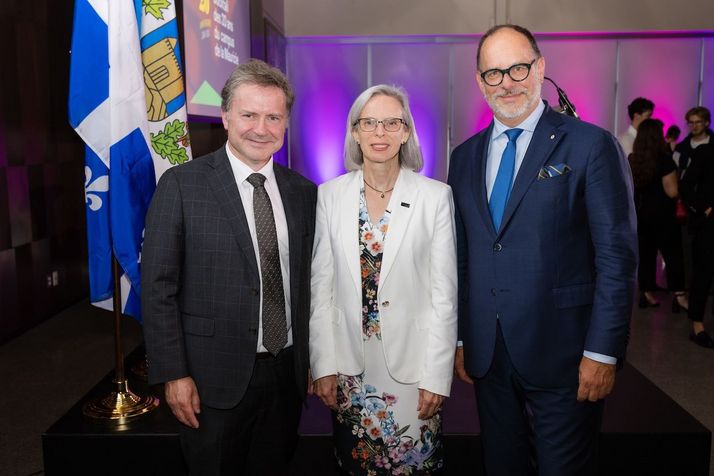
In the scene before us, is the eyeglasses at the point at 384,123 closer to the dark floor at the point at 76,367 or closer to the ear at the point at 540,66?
the ear at the point at 540,66

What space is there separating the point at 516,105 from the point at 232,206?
951 millimetres

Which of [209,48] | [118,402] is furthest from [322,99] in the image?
[118,402]

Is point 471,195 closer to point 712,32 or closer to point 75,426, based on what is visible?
point 75,426

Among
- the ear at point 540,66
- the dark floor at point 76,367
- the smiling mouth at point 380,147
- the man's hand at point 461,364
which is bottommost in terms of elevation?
the dark floor at point 76,367

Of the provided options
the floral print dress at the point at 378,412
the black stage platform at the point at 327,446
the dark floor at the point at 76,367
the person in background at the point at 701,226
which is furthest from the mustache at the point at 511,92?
the person in background at the point at 701,226

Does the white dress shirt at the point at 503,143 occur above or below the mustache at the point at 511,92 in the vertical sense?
below

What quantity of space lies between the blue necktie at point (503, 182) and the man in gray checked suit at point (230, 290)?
64 centimetres

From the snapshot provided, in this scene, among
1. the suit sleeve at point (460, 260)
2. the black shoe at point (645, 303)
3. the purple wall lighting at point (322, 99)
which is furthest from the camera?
the purple wall lighting at point (322, 99)

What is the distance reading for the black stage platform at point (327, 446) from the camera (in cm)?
281

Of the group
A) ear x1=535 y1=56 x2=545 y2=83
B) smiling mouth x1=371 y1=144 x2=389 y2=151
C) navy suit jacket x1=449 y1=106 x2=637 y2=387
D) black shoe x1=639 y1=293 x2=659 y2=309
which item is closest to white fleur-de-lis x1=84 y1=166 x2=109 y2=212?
smiling mouth x1=371 y1=144 x2=389 y2=151

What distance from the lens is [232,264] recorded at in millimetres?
2018

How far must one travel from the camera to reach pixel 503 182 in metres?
2.12

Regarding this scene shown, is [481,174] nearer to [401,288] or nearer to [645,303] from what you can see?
[401,288]

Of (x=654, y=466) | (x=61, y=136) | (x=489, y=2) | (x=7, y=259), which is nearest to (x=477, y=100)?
(x=489, y=2)
